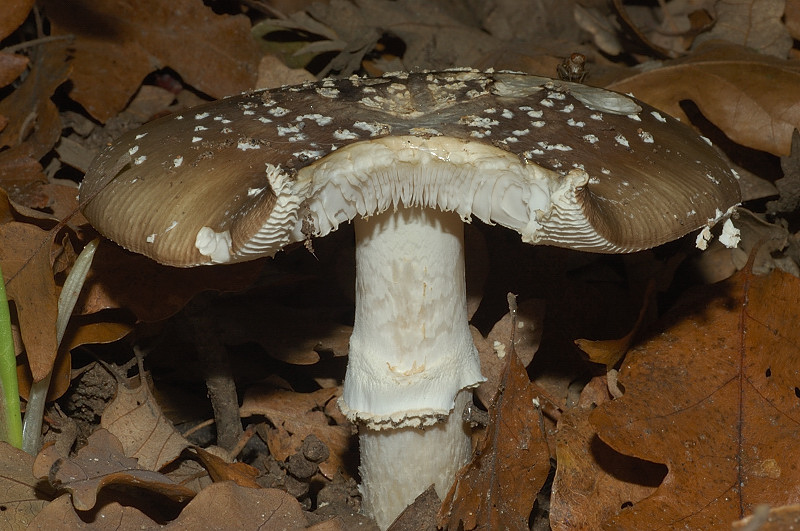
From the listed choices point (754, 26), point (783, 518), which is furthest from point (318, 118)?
point (754, 26)

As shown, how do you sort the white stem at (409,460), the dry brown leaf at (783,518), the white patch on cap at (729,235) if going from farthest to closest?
1. the white stem at (409,460)
2. the white patch on cap at (729,235)
3. the dry brown leaf at (783,518)

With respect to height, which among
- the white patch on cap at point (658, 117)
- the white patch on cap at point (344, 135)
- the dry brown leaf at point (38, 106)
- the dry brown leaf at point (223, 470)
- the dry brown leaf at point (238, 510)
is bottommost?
the dry brown leaf at point (223, 470)

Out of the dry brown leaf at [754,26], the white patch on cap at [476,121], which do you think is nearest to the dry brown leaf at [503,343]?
the white patch on cap at [476,121]

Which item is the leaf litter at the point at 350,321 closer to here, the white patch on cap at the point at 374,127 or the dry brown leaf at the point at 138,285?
the dry brown leaf at the point at 138,285

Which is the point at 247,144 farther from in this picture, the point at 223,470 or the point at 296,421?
the point at 296,421

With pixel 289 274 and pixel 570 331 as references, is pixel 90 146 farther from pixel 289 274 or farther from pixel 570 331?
pixel 570 331

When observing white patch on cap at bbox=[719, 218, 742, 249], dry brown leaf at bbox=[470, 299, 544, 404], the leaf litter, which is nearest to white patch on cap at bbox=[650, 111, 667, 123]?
white patch on cap at bbox=[719, 218, 742, 249]

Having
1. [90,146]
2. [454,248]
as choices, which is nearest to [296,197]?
[454,248]
